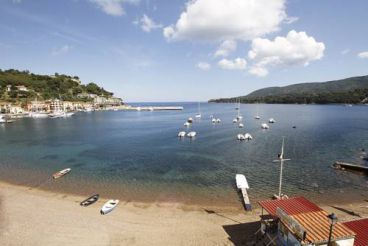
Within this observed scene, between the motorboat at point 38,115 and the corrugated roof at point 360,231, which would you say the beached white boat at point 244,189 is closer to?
the corrugated roof at point 360,231

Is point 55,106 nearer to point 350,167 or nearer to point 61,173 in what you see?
point 61,173

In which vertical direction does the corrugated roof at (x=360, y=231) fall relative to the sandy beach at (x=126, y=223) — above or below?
above

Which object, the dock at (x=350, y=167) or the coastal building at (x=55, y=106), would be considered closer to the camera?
the dock at (x=350, y=167)

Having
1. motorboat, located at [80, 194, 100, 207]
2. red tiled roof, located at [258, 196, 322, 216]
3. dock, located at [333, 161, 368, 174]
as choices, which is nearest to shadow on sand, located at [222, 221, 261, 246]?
red tiled roof, located at [258, 196, 322, 216]

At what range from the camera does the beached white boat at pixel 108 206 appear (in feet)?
87.9

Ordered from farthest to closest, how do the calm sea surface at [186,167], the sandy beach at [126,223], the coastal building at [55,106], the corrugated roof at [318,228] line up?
the coastal building at [55,106] → the calm sea surface at [186,167] → the sandy beach at [126,223] → the corrugated roof at [318,228]

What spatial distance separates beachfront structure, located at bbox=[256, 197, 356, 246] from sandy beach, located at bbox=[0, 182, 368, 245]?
3068mm

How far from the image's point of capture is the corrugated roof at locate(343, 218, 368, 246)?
15913 millimetres

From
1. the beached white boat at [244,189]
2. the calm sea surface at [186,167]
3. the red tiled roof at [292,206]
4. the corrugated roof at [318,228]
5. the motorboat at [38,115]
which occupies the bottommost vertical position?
the calm sea surface at [186,167]

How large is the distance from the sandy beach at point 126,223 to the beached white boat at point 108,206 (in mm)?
522

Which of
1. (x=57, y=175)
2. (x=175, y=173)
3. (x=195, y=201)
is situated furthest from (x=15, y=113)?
(x=195, y=201)

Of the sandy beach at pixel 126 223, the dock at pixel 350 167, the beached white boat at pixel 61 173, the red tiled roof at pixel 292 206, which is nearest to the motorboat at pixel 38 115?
the beached white boat at pixel 61 173

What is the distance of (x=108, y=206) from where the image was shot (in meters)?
27.8

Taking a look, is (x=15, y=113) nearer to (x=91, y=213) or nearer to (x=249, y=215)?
(x=91, y=213)
